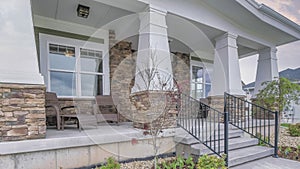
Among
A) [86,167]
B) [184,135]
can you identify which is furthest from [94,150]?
[184,135]

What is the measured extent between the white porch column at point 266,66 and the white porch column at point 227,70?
85.3 inches

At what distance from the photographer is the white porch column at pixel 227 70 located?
224 inches

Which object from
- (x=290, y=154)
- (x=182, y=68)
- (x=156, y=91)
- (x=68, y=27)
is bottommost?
(x=290, y=154)

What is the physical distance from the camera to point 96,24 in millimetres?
5480

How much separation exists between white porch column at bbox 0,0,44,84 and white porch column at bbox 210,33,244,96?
4769 mm

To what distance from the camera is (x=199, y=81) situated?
8805 millimetres

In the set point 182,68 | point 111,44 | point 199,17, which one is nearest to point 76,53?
point 111,44

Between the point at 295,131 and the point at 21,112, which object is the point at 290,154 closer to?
the point at 295,131

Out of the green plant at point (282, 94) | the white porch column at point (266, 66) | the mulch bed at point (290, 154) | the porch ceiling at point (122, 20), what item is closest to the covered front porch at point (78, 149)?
the mulch bed at point (290, 154)

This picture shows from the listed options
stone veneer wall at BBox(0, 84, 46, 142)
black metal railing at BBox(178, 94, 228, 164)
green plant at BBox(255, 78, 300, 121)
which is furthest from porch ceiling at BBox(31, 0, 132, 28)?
green plant at BBox(255, 78, 300, 121)

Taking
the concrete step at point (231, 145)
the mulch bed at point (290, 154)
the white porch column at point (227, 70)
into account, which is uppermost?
the white porch column at point (227, 70)

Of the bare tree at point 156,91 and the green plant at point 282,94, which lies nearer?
the bare tree at point 156,91

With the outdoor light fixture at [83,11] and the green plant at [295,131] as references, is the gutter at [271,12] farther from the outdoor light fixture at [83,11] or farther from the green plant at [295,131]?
the outdoor light fixture at [83,11]

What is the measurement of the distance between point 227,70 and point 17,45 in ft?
16.8
